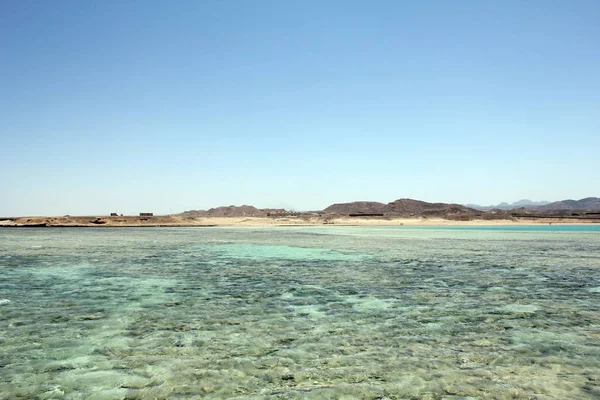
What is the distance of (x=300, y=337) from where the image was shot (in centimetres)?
904

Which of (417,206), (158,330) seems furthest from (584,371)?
(417,206)

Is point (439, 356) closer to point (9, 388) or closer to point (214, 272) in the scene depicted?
point (9, 388)

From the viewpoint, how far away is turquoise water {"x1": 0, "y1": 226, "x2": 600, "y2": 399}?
20.9ft

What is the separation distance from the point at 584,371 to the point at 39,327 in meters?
11.3

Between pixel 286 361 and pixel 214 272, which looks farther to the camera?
pixel 214 272

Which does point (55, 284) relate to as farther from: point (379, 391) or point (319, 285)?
point (379, 391)

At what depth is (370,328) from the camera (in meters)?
9.77

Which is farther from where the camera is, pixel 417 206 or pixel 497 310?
pixel 417 206

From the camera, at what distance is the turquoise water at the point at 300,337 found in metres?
6.38

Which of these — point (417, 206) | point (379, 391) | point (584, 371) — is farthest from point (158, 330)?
point (417, 206)

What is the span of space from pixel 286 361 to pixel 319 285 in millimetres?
8755

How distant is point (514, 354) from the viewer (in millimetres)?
7910

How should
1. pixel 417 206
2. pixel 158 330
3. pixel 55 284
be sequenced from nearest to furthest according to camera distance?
1. pixel 158 330
2. pixel 55 284
3. pixel 417 206

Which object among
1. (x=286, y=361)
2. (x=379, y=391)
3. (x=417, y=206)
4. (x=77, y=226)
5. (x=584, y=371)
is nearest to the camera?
(x=379, y=391)
